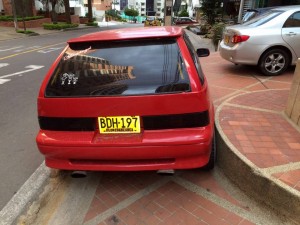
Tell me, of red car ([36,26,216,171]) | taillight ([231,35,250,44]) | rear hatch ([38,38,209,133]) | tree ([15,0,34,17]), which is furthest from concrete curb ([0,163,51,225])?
tree ([15,0,34,17])

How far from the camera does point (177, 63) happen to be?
2771 mm

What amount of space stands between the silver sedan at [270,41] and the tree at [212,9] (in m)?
15.3

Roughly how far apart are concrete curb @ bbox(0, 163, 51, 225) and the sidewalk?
0.30 ft

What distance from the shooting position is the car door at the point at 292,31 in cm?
653

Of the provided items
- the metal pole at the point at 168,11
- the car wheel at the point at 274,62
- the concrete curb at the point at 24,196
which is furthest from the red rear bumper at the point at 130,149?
the metal pole at the point at 168,11

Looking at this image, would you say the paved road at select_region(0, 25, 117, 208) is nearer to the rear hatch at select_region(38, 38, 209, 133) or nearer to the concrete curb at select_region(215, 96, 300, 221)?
the rear hatch at select_region(38, 38, 209, 133)

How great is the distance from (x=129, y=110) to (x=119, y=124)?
17 cm

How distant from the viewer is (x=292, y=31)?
654 cm

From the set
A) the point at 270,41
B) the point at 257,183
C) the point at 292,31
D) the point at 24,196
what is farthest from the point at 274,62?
the point at 24,196

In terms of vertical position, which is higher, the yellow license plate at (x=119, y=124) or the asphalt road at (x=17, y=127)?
the yellow license plate at (x=119, y=124)

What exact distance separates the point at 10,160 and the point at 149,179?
1915 millimetres

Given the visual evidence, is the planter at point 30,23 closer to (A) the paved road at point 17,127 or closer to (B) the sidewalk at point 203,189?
(A) the paved road at point 17,127

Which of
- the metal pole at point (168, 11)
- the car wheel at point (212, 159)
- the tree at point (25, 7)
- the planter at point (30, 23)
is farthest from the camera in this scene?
the tree at point (25, 7)

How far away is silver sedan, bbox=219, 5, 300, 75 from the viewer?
652 cm
